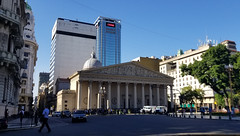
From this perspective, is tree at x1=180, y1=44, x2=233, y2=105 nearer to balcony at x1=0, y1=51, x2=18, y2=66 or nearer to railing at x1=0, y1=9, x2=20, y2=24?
balcony at x1=0, y1=51, x2=18, y2=66

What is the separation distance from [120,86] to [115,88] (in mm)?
1994

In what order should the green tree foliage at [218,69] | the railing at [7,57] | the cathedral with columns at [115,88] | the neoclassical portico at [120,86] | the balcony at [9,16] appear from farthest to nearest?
the cathedral with columns at [115,88] < the neoclassical portico at [120,86] < the green tree foliage at [218,69] < the balcony at [9,16] < the railing at [7,57]

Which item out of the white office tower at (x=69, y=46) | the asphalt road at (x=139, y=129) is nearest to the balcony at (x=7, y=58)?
the asphalt road at (x=139, y=129)

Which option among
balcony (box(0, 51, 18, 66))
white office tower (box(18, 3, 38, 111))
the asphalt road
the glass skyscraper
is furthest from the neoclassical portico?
the glass skyscraper

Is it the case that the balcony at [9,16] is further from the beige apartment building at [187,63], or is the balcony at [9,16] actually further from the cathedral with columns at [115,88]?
the beige apartment building at [187,63]

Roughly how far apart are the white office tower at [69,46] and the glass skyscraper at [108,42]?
98.0 ft

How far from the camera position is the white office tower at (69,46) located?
379ft

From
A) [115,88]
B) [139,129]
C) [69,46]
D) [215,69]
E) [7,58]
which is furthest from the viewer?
[69,46]

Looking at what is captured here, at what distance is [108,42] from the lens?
159 metres

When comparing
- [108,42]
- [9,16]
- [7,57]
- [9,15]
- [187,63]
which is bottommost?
[7,57]

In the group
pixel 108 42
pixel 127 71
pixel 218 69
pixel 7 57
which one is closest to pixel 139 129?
pixel 7 57

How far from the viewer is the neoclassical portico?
65.6 metres

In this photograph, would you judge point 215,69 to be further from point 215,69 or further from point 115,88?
point 115,88

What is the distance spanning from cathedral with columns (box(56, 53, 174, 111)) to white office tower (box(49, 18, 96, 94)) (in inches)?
1813
